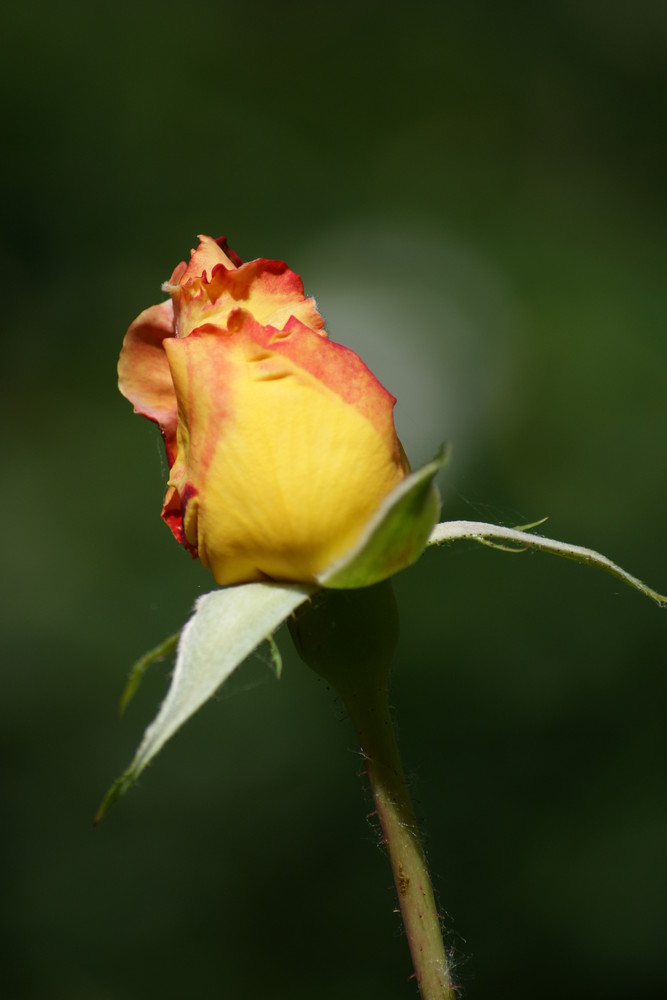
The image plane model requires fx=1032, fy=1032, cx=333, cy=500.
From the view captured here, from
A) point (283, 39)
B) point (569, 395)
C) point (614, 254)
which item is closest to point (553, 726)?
point (569, 395)

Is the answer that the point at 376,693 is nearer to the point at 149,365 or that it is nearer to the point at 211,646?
the point at 211,646

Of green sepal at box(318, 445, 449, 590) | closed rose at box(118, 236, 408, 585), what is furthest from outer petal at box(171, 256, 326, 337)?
green sepal at box(318, 445, 449, 590)

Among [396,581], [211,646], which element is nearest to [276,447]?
[211,646]

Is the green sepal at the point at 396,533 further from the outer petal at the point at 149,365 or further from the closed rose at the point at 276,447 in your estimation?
the outer petal at the point at 149,365

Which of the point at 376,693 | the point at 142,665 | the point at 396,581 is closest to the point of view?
the point at 142,665

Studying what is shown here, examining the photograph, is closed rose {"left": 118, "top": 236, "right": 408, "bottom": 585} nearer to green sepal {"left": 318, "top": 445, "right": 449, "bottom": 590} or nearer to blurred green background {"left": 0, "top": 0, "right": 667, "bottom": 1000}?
green sepal {"left": 318, "top": 445, "right": 449, "bottom": 590}

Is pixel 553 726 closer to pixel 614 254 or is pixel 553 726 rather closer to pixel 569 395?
pixel 569 395
